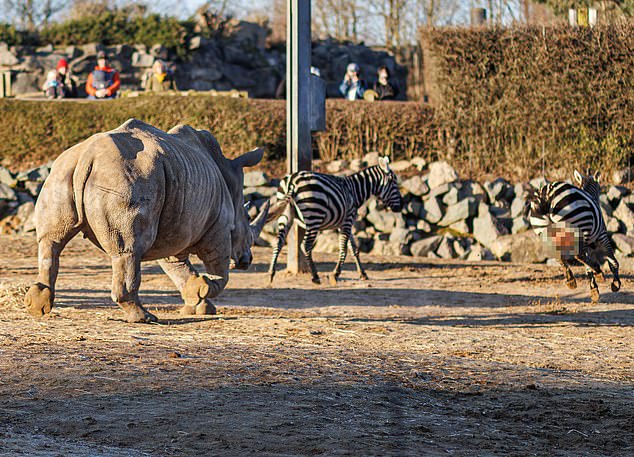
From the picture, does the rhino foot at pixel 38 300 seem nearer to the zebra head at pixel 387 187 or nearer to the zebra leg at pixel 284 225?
the zebra leg at pixel 284 225

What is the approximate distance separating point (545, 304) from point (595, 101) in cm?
753

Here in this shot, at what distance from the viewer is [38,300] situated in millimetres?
7496

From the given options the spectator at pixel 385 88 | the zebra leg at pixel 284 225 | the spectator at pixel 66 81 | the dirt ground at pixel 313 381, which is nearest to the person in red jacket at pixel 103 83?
the spectator at pixel 66 81

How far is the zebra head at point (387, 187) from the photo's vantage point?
574 inches

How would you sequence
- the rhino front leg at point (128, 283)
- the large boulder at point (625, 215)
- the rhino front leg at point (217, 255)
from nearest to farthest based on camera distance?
1. the rhino front leg at point (128, 283)
2. the rhino front leg at point (217, 255)
3. the large boulder at point (625, 215)

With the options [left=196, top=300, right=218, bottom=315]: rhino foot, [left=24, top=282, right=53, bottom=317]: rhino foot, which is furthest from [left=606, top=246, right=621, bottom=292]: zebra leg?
[left=24, top=282, right=53, bottom=317]: rhino foot

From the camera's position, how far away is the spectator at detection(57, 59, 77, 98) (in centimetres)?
2223

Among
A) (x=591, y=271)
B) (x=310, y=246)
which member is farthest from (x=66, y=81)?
(x=591, y=271)

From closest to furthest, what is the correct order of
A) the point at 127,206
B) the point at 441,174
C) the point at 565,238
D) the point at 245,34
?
the point at 127,206, the point at 565,238, the point at 441,174, the point at 245,34

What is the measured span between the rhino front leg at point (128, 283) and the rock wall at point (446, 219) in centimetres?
800

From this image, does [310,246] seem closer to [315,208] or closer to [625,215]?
[315,208]

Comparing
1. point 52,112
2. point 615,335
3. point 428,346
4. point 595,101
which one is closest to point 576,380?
point 428,346

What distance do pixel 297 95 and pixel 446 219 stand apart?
4.25 metres

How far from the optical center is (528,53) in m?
18.1
